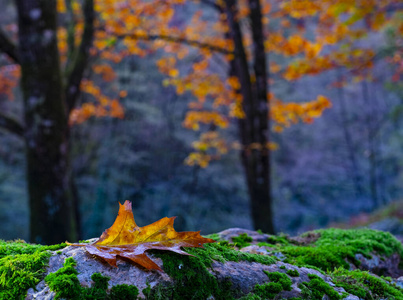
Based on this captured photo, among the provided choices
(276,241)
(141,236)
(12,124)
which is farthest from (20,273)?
(12,124)

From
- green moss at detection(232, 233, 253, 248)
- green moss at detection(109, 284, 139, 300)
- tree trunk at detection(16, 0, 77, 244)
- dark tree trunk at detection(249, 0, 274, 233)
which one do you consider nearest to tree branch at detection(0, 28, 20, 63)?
tree trunk at detection(16, 0, 77, 244)

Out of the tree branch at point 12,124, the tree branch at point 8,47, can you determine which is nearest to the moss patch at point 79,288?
the tree branch at point 12,124

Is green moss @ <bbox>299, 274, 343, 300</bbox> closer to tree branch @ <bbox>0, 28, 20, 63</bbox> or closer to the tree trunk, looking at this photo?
the tree trunk

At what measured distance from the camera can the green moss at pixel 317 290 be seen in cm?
131

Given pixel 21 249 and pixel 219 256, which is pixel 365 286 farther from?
pixel 21 249

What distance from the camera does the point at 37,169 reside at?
437 centimetres

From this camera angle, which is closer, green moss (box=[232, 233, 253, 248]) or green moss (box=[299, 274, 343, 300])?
green moss (box=[299, 274, 343, 300])

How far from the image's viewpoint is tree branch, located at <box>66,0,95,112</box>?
5414 mm

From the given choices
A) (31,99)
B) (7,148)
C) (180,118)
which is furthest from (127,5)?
(7,148)

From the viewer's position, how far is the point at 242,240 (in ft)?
6.73

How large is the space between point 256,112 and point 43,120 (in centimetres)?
347

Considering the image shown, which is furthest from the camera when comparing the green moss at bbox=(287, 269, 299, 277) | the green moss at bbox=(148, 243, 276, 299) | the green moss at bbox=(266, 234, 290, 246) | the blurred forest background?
the blurred forest background

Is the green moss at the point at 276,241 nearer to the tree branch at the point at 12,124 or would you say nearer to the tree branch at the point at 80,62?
the tree branch at the point at 12,124

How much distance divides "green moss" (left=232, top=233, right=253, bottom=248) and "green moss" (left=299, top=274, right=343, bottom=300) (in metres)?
0.58
